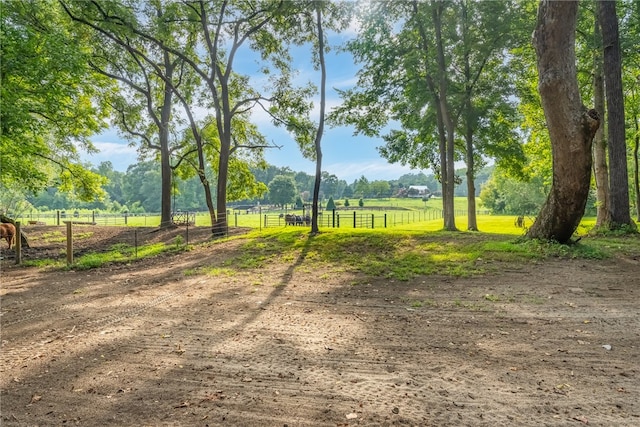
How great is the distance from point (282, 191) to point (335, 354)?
8585cm

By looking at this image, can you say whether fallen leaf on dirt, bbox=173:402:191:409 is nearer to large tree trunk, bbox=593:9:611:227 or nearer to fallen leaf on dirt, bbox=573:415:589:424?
fallen leaf on dirt, bbox=573:415:589:424

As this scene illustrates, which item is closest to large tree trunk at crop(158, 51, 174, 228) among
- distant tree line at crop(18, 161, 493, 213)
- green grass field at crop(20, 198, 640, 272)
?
green grass field at crop(20, 198, 640, 272)

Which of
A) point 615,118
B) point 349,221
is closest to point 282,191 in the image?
point 349,221

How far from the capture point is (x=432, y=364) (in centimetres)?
316

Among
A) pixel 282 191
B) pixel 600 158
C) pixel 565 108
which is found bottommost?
pixel 600 158

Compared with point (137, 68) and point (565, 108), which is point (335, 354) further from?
point (137, 68)

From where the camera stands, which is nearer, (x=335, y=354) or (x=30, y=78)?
(x=335, y=354)

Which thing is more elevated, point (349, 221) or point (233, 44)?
point (233, 44)

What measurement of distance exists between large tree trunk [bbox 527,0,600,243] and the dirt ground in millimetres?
1878

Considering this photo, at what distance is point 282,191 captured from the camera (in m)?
88.4

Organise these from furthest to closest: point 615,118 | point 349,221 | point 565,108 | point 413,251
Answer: point 349,221
point 615,118
point 413,251
point 565,108

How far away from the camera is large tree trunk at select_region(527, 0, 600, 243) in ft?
23.0

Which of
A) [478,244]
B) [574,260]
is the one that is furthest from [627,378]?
[478,244]

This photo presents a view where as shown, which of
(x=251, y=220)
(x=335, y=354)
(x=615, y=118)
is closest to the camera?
(x=335, y=354)
